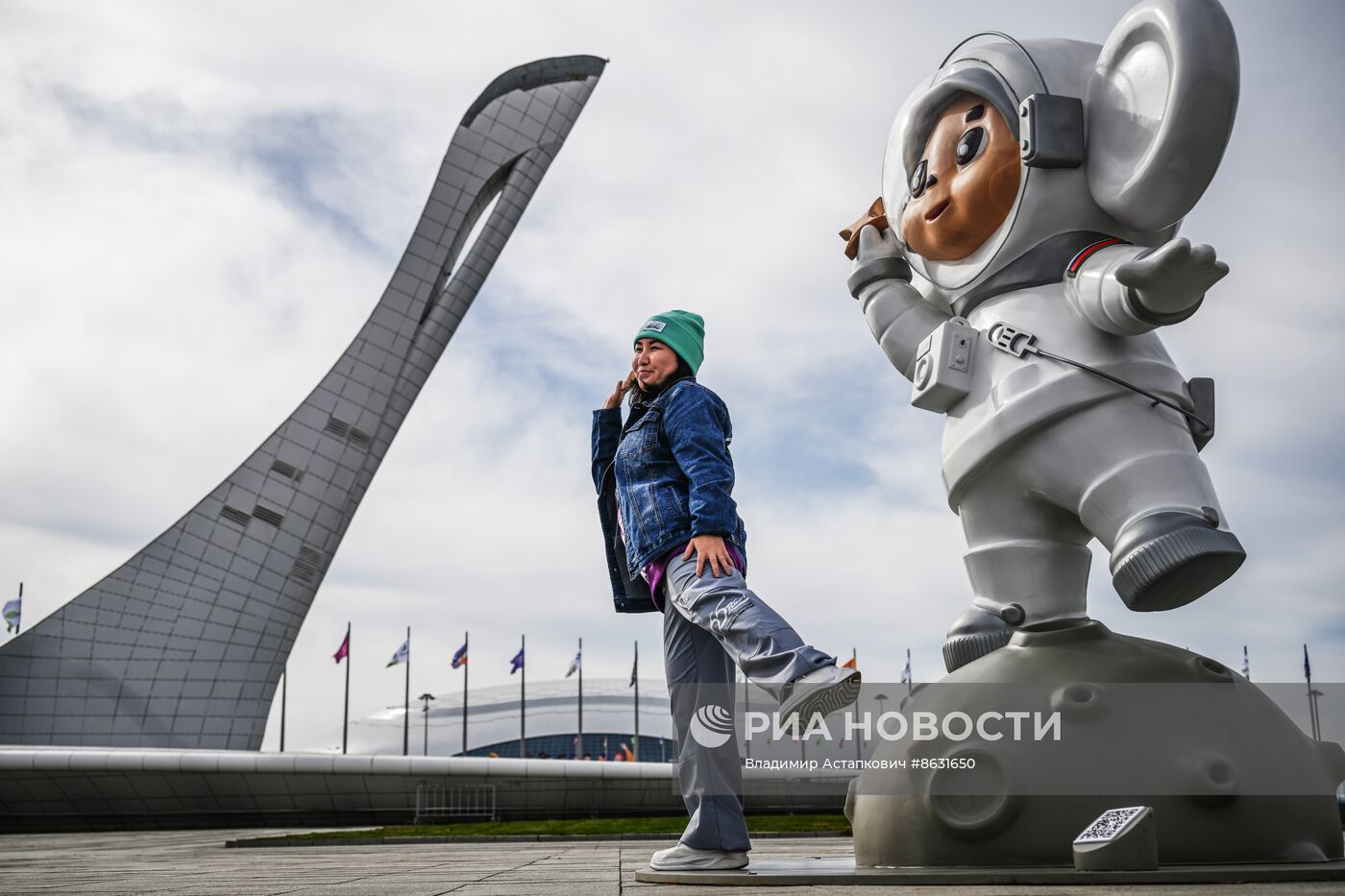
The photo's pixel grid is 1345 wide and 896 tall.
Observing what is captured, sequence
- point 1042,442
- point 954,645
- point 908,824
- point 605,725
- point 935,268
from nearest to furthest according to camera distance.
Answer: point 908,824 → point 1042,442 → point 954,645 → point 935,268 → point 605,725

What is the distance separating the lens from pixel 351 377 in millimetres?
20594

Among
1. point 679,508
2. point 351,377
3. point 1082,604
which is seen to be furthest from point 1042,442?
point 351,377

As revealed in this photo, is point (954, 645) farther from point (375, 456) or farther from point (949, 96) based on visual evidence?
point (375, 456)

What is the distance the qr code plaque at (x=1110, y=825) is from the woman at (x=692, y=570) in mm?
883

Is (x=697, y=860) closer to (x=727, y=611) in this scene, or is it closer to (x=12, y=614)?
(x=727, y=611)

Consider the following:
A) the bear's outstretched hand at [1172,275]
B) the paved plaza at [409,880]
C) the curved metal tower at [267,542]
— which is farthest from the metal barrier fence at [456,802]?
the bear's outstretched hand at [1172,275]

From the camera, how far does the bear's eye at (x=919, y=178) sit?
4.16m

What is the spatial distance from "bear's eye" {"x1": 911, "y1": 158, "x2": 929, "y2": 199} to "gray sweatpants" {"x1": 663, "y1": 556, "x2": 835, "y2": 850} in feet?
6.00

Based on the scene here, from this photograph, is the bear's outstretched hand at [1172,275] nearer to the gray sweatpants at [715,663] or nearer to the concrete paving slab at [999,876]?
the gray sweatpants at [715,663]

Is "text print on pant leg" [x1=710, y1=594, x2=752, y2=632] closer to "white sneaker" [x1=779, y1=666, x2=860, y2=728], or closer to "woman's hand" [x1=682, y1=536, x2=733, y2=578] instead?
"woman's hand" [x1=682, y1=536, x2=733, y2=578]

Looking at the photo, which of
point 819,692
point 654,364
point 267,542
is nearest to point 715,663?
point 819,692

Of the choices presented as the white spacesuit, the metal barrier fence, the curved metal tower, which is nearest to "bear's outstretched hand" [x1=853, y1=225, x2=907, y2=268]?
the white spacesuit

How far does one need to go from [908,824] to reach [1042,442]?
132 centimetres

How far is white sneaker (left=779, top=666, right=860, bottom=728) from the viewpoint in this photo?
8.86 feet
